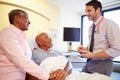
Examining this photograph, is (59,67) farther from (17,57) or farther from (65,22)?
(65,22)

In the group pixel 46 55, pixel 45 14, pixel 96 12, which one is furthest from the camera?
pixel 45 14

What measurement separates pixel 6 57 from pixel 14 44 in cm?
16

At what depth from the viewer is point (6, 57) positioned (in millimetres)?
1438

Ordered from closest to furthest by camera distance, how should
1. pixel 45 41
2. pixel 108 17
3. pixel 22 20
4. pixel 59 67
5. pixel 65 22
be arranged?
pixel 22 20, pixel 59 67, pixel 45 41, pixel 108 17, pixel 65 22

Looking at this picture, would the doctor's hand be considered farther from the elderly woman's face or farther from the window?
the window

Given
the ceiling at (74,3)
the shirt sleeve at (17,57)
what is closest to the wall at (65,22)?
the ceiling at (74,3)

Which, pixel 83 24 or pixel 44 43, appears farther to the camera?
pixel 83 24

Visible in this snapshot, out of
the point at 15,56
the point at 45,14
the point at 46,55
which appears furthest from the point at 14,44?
the point at 45,14

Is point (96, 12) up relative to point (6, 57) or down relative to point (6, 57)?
up

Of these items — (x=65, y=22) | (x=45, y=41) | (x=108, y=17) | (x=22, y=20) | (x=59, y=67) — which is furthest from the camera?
(x=65, y=22)

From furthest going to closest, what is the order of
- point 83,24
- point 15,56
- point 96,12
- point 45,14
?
point 83,24, point 45,14, point 96,12, point 15,56

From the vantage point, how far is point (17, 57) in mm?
1340

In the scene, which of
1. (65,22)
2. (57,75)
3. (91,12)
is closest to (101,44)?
(91,12)

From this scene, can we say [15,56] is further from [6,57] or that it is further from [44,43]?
[44,43]
